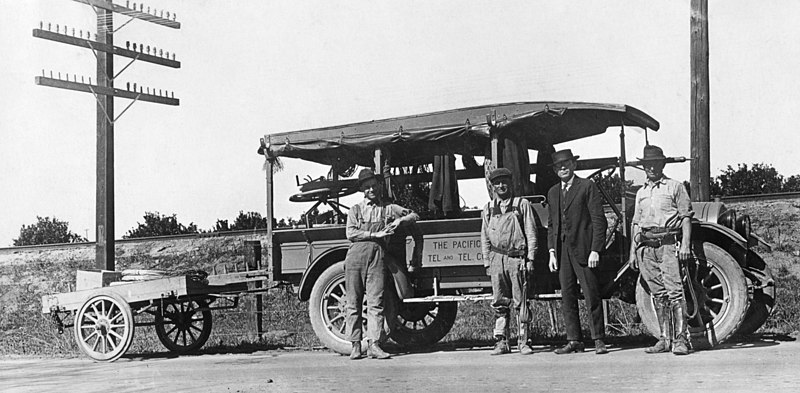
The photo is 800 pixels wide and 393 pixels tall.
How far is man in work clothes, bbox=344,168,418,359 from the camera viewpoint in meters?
10.4

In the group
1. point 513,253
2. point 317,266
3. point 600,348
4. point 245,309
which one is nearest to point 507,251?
point 513,253

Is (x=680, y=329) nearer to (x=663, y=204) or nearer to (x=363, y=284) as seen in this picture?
(x=663, y=204)

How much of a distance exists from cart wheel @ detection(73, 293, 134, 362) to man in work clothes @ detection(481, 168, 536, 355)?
13.9 ft

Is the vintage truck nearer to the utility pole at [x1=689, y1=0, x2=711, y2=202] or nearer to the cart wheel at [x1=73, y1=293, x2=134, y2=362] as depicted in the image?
the utility pole at [x1=689, y1=0, x2=711, y2=202]

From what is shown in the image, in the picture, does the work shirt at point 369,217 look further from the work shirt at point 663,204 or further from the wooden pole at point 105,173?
the wooden pole at point 105,173

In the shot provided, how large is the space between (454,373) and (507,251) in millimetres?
1817

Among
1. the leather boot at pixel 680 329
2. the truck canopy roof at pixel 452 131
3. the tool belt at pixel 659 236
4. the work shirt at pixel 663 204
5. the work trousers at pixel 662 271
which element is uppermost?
the truck canopy roof at pixel 452 131

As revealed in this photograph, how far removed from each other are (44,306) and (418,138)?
16.4 feet

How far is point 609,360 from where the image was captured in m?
9.02

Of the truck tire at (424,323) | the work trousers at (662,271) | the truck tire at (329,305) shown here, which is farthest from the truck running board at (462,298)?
the truck tire at (424,323)

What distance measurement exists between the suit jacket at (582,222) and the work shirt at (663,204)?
393 millimetres

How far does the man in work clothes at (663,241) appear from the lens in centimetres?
930

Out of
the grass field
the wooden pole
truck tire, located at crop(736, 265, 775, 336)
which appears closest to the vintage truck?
truck tire, located at crop(736, 265, 775, 336)

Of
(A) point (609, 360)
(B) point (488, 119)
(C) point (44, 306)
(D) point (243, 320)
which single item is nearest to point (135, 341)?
(C) point (44, 306)
